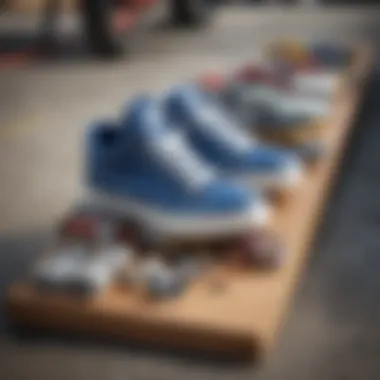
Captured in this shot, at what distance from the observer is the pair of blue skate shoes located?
1.16 metres

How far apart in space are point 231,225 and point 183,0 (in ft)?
5.21

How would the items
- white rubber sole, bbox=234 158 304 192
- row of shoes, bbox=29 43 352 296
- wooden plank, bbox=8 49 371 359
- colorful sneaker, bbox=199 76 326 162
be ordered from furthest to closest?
colorful sneaker, bbox=199 76 326 162 → white rubber sole, bbox=234 158 304 192 → row of shoes, bbox=29 43 352 296 → wooden plank, bbox=8 49 371 359

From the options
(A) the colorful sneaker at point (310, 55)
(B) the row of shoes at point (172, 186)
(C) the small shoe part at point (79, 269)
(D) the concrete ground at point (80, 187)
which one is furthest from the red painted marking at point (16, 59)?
(C) the small shoe part at point (79, 269)

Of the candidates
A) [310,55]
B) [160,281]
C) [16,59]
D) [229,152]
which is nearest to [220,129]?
[229,152]

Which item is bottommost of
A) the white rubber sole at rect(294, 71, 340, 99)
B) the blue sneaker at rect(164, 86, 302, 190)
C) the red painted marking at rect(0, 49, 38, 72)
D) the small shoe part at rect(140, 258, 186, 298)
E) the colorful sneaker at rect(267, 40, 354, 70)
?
the small shoe part at rect(140, 258, 186, 298)

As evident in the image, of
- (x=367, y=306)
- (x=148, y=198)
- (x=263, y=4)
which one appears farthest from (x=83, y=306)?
(x=263, y=4)

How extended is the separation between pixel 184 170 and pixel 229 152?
132mm

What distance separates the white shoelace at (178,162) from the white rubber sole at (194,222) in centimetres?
5

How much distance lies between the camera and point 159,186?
46.7 inches

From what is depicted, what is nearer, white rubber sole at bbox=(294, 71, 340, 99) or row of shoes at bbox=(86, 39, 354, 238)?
row of shoes at bbox=(86, 39, 354, 238)

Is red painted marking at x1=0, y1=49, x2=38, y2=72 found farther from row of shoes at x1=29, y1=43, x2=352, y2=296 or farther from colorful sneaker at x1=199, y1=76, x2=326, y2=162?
row of shoes at x1=29, y1=43, x2=352, y2=296

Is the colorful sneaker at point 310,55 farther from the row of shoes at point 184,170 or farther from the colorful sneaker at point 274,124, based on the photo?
the row of shoes at point 184,170

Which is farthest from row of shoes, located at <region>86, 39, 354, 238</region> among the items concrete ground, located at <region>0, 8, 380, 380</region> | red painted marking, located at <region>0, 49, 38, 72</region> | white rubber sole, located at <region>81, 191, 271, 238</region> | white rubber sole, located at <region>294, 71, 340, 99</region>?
red painted marking, located at <region>0, 49, 38, 72</region>

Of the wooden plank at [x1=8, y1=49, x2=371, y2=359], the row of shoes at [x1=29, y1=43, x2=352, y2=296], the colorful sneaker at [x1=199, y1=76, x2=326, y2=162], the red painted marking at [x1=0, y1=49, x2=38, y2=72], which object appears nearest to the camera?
the wooden plank at [x1=8, y1=49, x2=371, y2=359]
